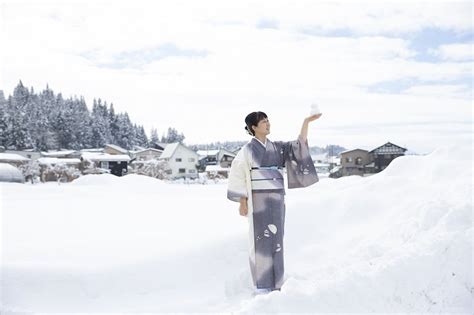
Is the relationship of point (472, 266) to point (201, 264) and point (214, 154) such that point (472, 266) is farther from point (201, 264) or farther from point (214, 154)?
point (214, 154)

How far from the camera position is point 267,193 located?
4.18 metres

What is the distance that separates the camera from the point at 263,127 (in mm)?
4234

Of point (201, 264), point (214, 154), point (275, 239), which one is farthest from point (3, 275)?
point (214, 154)

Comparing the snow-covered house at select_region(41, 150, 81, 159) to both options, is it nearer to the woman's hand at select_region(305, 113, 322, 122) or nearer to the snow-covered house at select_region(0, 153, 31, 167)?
the snow-covered house at select_region(0, 153, 31, 167)

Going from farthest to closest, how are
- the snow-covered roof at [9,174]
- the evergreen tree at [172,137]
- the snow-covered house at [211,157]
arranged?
the evergreen tree at [172,137] → the snow-covered house at [211,157] → the snow-covered roof at [9,174]

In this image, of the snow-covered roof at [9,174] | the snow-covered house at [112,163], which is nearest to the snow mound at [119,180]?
the snow-covered roof at [9,174]

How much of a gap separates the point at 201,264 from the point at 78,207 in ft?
17.1

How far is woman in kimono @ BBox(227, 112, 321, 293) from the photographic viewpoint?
4168mm

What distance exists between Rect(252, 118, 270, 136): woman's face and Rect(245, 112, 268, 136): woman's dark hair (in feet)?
0.10

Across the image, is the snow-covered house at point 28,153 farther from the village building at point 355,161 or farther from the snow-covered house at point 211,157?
the village building at point 355,161

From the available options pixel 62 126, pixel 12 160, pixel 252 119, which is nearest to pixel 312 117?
pixel 252 119

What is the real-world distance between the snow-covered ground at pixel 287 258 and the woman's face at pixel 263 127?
1.54 metres

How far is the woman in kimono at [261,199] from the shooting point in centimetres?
417

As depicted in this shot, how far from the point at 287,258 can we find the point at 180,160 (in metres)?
46.7
